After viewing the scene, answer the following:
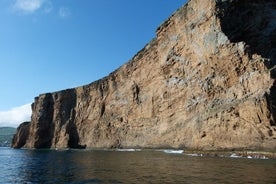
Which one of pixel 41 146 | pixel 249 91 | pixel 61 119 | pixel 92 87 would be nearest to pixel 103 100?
pixel 92 87

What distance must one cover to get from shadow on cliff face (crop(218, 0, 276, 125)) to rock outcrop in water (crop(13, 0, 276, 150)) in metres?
0.17

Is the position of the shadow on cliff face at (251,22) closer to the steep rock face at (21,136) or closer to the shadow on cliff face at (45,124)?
the shadow on cliff face at (45,124)

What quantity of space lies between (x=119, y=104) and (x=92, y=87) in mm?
20616

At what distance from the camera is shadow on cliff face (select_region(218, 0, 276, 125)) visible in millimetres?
55341

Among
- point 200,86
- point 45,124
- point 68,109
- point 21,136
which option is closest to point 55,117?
point 45,124

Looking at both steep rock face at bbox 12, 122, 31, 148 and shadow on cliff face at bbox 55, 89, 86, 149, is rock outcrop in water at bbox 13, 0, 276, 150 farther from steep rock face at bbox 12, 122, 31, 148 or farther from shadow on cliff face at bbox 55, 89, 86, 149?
steep rock face at bbox 12, 122, 31, 148

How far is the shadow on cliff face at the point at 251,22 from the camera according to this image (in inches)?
2179

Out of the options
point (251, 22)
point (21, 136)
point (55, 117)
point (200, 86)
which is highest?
point (251, 22)

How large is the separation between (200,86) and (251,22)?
587 inches

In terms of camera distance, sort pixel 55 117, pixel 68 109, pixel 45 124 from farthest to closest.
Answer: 1. pixel 45 124
2. pixel 55 117
3. pixel 68 109

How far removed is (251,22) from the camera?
57.7 m

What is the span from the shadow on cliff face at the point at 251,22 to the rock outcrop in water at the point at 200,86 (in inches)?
6.6

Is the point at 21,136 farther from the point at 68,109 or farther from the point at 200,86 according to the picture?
the point at 200,86

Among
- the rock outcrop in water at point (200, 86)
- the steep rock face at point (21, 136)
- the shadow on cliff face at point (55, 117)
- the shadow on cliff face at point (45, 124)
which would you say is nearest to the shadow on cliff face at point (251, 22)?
the rock outcrop in water at point (200, 86)
